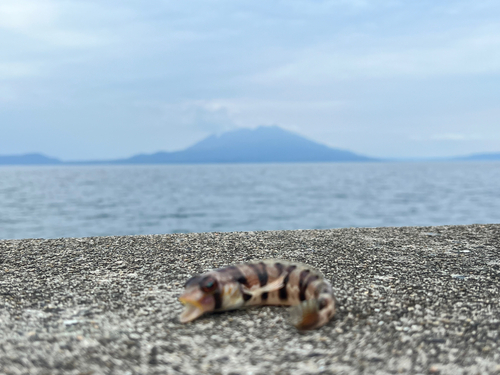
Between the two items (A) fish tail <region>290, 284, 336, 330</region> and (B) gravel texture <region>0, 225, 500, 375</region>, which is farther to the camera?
(A) fish tail <region>290, 284, 336, 330</region>

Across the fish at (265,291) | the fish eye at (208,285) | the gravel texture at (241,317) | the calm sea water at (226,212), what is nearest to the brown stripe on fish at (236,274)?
the fish at (265,291)

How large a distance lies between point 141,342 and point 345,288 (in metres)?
1.43

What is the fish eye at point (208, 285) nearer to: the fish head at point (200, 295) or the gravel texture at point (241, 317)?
the fish head at point (200, 295)

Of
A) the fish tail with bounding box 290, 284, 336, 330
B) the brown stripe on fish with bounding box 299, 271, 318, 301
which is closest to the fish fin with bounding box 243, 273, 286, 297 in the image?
the brown stripe on fish with bounding box 299, 271, 318, 301

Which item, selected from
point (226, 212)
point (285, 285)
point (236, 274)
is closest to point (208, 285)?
point (236, 274)

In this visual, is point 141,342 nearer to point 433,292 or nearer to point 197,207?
point 433,292

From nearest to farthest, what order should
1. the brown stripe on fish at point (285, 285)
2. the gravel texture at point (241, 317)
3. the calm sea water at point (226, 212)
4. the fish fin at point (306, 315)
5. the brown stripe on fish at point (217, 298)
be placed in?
the gravel texture at point (241, 317) → the fish fin at point (306, 315) → the brown stripe on fish at point (217, 298) → the brown stripe on fish at point (285, 285) → the calm sea water at point (226, 212)

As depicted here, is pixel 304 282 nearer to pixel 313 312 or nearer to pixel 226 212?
pixel 313 312

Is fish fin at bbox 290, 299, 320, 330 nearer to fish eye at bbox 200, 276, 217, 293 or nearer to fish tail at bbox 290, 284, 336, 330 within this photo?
fish tail at bbox 290, 284, 336, 330

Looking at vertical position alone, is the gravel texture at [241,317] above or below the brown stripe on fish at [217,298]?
below

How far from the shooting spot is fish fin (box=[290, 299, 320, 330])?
2205 mm

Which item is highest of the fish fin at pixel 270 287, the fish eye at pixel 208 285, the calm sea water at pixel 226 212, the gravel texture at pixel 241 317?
the fish eye at pixel 208 285

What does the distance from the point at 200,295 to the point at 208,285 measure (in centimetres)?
7

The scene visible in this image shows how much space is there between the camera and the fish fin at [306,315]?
7.23 ft
